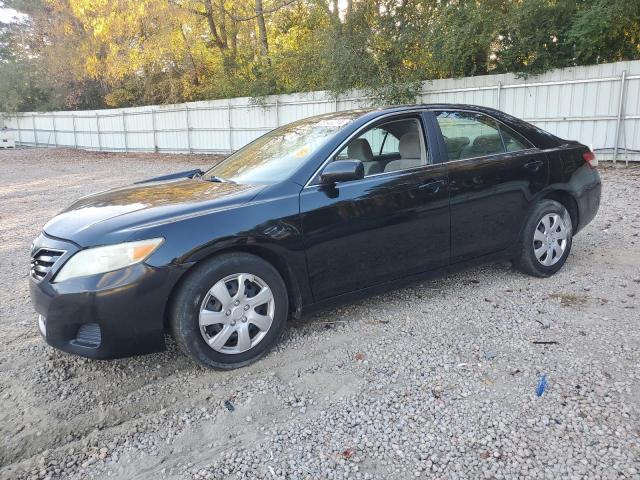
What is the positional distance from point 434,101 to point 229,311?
12.7 meters

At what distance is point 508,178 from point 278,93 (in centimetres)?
1602

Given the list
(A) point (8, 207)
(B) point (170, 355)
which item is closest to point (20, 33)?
(A) point (8, 207)

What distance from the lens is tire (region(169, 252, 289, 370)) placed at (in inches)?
117

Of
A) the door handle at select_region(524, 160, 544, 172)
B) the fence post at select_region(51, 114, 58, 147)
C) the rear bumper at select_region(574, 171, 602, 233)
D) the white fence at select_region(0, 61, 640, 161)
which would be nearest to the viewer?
the door handle at select_region(524, 160, 544, 172)

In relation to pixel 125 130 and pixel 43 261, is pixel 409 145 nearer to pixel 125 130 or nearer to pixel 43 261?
pixel 43 261

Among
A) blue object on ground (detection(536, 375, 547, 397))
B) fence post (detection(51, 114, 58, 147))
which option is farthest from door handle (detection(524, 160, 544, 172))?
fence post (detection(51, 114, 58, 147))

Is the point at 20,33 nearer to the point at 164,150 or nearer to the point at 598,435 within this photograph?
the point at 164,150

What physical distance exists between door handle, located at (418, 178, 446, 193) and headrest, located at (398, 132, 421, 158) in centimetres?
27

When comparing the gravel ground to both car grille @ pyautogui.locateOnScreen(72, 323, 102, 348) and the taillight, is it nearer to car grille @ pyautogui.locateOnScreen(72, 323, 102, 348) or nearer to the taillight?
car grille @ pyautogui.locateOnScreen(72, 323, 102, 348)

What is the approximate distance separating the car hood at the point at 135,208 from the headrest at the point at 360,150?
0.84 m

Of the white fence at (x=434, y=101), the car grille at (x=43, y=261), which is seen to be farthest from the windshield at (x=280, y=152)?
the white fence at (x=434, y=101)

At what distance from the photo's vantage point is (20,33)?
36469 millimetres

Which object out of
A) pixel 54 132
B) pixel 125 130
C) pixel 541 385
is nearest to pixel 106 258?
pixel 541 385

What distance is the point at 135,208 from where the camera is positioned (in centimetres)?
324
